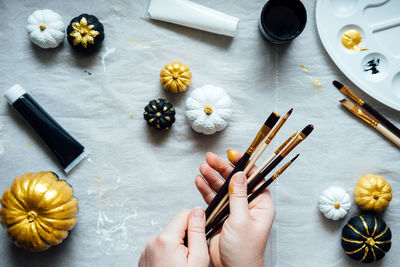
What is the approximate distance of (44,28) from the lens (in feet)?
2.94

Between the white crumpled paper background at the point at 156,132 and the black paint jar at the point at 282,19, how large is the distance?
5 centimetres

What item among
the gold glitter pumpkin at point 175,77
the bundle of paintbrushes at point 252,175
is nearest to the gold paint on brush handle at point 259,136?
the bundle of paintbrushes at point 252,175

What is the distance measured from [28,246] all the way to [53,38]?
1.64 feet

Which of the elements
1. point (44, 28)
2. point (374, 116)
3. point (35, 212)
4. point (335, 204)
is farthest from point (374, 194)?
point (44, 28)

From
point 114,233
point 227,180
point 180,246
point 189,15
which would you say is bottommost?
point 114,233

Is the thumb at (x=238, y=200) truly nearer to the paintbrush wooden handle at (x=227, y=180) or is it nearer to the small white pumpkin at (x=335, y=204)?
the paintbrush wooden handle at (x=227, y=180)

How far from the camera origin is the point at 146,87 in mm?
950

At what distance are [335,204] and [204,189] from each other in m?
0.33

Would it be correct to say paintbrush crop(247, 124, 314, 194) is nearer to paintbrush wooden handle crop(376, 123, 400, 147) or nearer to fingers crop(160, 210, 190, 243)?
fingers crop(160, 210, 190, 243)

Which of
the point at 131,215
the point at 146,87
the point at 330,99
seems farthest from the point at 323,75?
the point at 131,215

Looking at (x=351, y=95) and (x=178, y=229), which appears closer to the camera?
(x=178, y=229)

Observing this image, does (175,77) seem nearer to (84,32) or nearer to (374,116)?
(84,32)

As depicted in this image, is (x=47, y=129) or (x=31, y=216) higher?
(x=47, y=129)

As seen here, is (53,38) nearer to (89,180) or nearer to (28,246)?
(89,180)
